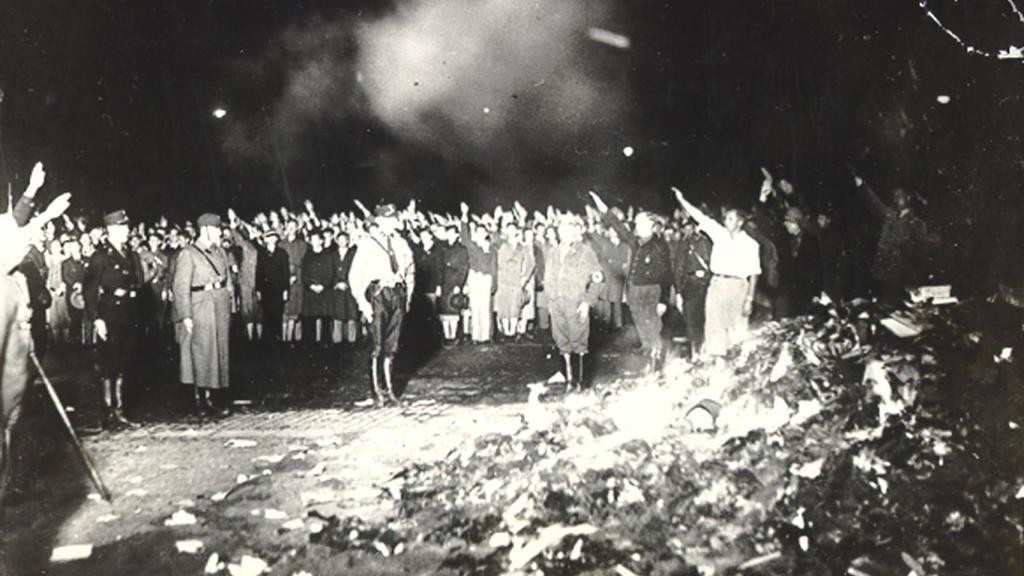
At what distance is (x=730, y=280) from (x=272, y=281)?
18.8 ft

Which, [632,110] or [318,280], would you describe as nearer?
[318,280]

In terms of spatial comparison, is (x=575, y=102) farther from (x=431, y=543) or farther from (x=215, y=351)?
(x=431, y=543)

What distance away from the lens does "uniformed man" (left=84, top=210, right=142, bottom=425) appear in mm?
5766

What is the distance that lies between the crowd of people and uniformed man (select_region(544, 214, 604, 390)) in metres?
0.01

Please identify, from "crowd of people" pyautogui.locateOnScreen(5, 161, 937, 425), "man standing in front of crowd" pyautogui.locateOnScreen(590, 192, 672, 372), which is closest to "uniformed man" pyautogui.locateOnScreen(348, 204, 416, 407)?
"crowd of people" pyautogui.locateOnScreen(5, 161, 937, 425)

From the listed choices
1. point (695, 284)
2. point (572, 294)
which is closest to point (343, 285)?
point (572, 294)

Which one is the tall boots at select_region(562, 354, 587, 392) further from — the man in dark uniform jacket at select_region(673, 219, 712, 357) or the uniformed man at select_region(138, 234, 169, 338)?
the uniformed man at select_region(138, 234, 169, 338)

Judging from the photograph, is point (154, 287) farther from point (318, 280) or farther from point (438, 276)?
point (438, 276)

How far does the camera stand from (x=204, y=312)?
20.7 ft

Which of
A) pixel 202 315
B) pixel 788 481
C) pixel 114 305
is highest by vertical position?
pixel 114 305

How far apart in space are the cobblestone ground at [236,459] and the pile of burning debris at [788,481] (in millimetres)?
370

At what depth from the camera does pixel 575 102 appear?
414 inches

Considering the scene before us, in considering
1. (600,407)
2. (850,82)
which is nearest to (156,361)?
(600,407)

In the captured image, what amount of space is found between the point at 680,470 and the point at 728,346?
7.00 ft
